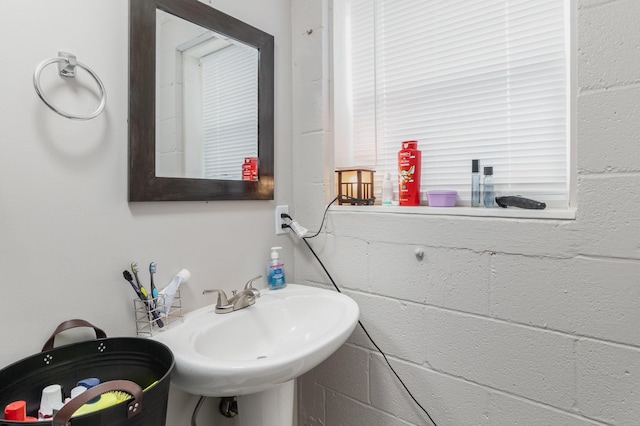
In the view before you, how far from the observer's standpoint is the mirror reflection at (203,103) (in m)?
1.05

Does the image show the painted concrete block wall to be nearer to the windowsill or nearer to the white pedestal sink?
the windowsill

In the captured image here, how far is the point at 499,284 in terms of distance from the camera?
1022 millimetres

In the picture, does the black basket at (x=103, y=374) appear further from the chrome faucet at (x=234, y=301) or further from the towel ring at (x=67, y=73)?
the towel ring at (x=67, y=73)

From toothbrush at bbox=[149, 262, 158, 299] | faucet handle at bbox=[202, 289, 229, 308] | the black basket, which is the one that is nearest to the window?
faucet handle at bbox=[202, 289, 229, 308]

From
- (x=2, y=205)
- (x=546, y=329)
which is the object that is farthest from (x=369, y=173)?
(x=2, y=205)

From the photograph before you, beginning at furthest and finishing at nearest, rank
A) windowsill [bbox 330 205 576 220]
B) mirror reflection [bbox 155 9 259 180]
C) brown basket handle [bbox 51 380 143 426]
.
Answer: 1. mirror reflection [bbox 155 9 259 180]
2. windowsill [bbox 330 205 576 220]
3. brown basket handle [bbox 51 380 143 426]

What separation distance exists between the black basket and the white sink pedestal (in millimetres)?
328

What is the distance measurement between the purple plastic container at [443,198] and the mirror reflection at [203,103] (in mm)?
653

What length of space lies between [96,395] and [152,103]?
76 centimetres

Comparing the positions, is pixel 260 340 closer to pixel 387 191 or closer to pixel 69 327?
pixel 69 327

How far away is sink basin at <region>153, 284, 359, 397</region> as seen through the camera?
0.77 metres

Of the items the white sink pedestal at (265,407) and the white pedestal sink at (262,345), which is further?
the white sink pedestal at (265,407)

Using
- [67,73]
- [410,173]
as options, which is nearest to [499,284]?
[410,173]

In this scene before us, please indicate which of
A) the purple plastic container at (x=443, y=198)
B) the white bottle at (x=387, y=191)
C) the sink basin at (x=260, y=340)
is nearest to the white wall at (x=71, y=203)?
the sink basin at (x=260, y=340)
